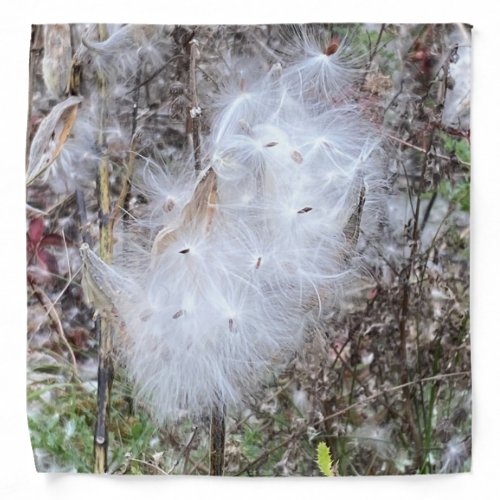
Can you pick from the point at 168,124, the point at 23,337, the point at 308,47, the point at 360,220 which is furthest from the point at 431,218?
the point at 23,337

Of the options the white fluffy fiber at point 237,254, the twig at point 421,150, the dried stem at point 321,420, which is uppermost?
the twig at point 421,150

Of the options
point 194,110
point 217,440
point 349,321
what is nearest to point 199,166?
point 194,110

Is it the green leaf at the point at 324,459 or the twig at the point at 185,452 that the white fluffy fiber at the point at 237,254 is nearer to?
the twig at the point at 185,452

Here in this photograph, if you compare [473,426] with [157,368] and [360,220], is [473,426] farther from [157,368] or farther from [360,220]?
[157,368]

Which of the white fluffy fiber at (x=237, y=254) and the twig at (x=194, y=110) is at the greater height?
the twig at (x=194, y=110)

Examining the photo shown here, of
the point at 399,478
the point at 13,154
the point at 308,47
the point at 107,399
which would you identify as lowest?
the point at 399,478

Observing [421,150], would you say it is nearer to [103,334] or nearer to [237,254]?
[237,254]

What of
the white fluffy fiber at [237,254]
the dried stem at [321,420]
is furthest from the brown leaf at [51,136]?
the dried stem at [321,420]
